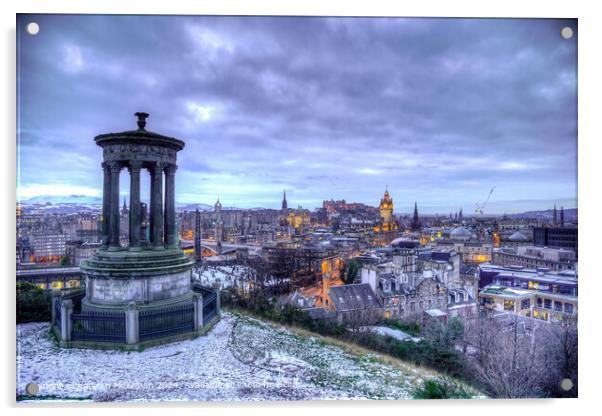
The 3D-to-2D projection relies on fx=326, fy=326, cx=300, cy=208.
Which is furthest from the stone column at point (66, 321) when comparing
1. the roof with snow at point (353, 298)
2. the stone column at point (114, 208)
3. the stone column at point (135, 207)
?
the roof with snow at point (353, 298)

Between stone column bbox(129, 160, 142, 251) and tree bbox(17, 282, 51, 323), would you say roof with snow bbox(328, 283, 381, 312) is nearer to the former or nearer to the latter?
stone column bbox(129, 160, 142, 251)

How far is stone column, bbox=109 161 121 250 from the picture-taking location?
730 cm

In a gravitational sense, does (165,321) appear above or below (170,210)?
below

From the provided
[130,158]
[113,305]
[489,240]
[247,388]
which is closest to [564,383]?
[247,388]

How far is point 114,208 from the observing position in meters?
7.49

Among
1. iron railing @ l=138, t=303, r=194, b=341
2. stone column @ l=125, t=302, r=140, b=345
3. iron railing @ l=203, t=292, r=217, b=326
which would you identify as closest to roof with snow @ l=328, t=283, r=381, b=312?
iron railing @ l=203, t=292, r=217, b=326

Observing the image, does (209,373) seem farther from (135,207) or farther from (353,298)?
(353,298)

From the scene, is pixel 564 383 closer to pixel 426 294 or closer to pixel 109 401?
pixel 109 401

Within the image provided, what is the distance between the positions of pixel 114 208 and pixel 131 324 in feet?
8.90

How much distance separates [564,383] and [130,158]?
397 inches

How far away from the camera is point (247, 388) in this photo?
5863 mm

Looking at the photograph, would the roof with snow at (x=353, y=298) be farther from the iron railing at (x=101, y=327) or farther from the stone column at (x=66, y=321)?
the stone column at (x=66, y=321)

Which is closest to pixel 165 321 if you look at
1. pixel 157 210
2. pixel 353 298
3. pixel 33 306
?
pixel 157 210

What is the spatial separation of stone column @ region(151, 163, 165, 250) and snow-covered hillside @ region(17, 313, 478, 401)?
8.01 feet
